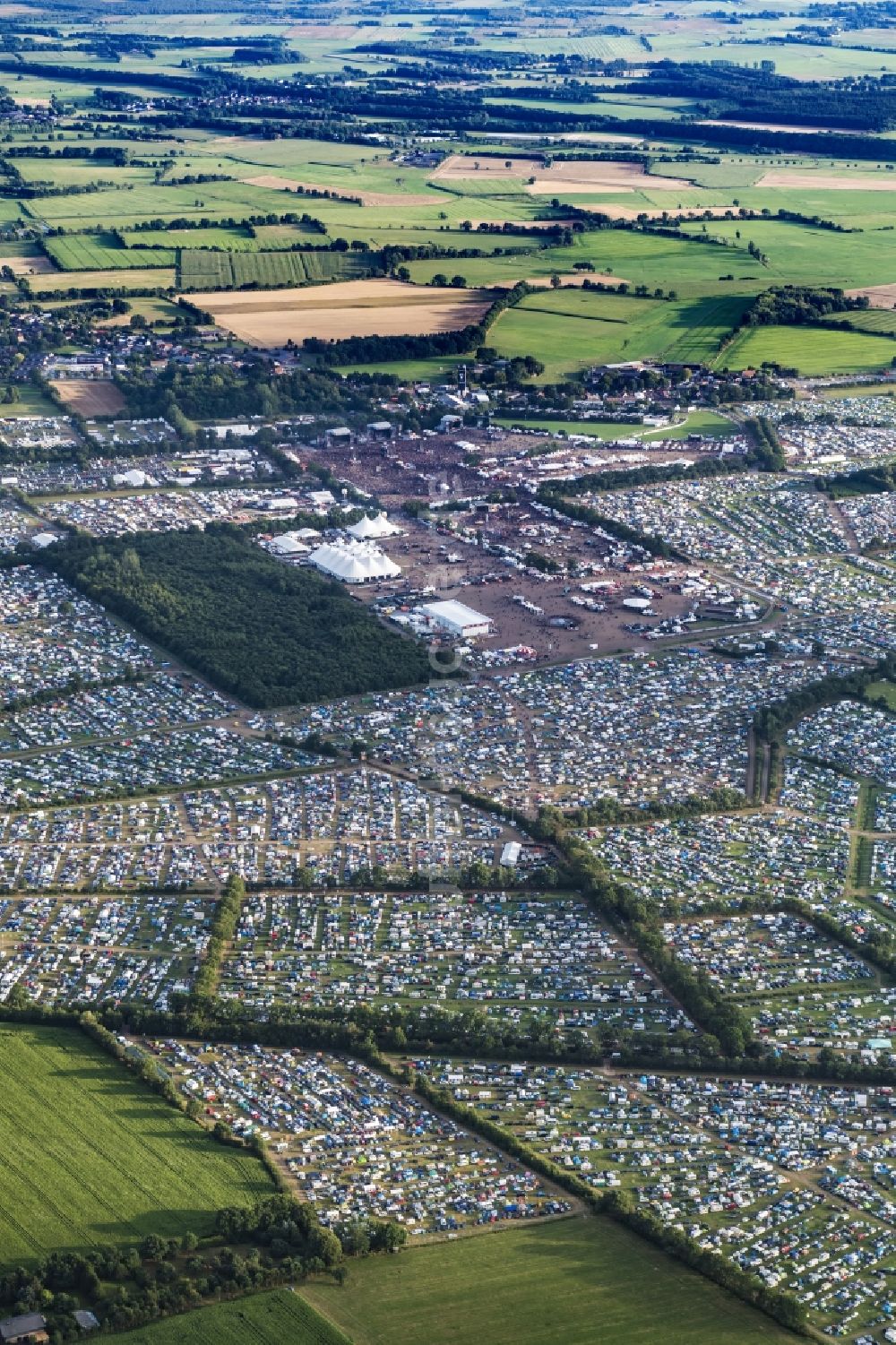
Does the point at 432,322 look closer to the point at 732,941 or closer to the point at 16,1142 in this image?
the point at 732,941

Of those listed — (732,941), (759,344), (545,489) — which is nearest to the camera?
(732,941)

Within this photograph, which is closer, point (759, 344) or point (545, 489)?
point (545, 489)

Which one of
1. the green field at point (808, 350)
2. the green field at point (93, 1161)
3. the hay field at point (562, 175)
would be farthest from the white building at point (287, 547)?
the hay field at point (562, 175)

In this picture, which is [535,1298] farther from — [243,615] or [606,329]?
[606,329]

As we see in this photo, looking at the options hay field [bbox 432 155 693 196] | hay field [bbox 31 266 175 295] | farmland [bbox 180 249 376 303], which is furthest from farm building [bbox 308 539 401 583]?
hay field [bbox 432 155 693 196]

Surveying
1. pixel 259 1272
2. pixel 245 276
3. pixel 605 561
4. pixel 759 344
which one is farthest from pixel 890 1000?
pixel 245 276

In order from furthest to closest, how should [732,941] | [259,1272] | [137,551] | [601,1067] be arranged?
[137,551]
[732,941]
[601,1067]
[259,1272]

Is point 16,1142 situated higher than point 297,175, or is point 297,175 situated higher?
point 297,175
